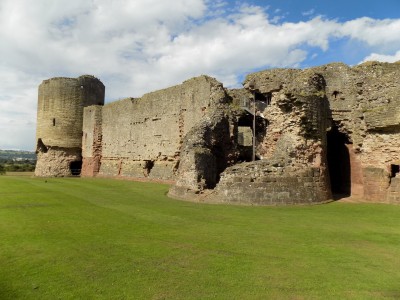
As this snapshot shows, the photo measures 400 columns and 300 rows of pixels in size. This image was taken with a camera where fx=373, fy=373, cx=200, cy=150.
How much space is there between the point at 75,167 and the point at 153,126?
13733 mm

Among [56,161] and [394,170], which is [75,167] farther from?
[394,170]

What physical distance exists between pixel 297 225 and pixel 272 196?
3.95 m

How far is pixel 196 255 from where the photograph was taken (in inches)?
247

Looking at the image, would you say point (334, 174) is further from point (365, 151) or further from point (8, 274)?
point (8, 274)

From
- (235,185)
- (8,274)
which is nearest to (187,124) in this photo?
(235,185)

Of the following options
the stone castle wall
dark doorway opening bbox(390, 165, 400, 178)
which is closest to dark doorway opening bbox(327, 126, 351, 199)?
dark doorway opening bbox(390, 165, 400, 178)

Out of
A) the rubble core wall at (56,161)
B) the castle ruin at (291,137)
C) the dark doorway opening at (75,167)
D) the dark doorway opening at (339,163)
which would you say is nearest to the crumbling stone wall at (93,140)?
the rubble core wall at (56,161)

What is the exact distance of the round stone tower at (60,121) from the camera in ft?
109

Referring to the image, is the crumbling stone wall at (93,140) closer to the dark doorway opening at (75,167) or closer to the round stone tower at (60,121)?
the round stone tower at (60,121)

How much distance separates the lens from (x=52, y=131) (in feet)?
109

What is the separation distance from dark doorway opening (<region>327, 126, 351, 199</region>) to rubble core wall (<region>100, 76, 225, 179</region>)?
19.0ft

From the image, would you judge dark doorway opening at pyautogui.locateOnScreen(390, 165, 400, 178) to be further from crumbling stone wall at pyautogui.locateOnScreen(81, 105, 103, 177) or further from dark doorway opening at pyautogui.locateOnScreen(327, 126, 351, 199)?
crumbling stone wall at pyautogui.locateOnScreen(81, 105, 103, 177)

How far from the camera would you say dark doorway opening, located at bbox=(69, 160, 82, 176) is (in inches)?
1359

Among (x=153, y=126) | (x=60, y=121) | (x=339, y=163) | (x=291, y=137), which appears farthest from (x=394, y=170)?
(x=60, y=121)
